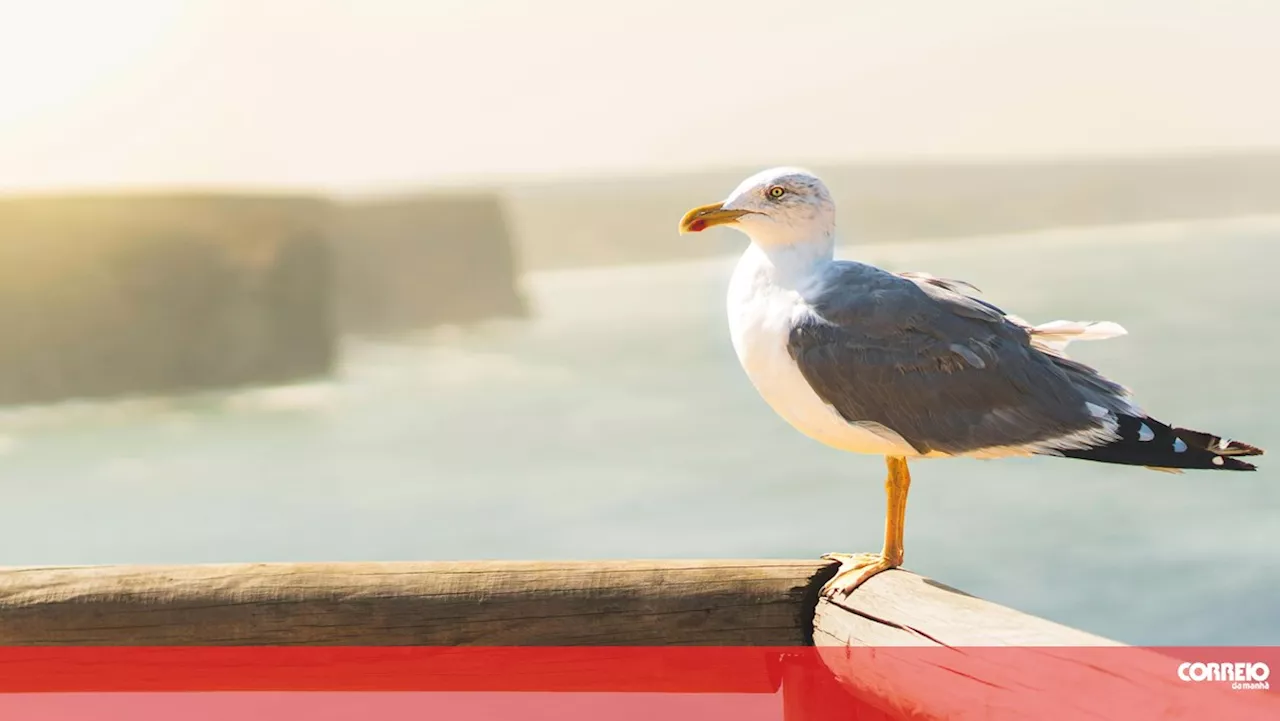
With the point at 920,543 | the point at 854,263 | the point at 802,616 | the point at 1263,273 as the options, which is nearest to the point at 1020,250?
the point at 1263,273

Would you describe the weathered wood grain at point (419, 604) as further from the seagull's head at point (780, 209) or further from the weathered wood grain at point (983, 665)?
A: the seagull's head at point (780, 209)

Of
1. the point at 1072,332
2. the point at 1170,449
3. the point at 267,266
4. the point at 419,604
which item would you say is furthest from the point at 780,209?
the point at 267,266

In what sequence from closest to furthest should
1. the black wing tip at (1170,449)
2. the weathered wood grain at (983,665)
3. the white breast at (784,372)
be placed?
the weathered wood grain at (983,665), the black wing tip at (1170,449), the white breast at (784,372)

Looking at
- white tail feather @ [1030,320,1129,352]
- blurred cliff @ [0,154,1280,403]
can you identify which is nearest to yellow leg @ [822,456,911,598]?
white tail feather @ [1030,320,1129,352]

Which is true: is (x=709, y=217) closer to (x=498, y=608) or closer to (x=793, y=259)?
(x=793, y=259)

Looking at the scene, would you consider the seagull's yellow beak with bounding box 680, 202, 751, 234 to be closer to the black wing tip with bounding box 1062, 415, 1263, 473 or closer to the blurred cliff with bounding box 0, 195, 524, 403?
the black wing tip with bounding box 1062, 415, 1263, 473

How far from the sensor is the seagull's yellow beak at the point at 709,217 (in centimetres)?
177

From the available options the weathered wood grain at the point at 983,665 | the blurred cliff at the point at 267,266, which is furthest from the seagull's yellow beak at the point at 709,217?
the blurred cliff at the point at 267,266

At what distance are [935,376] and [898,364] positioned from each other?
0.16 feet

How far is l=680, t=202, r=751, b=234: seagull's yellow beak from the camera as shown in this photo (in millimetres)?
1771

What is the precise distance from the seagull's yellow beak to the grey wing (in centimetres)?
15

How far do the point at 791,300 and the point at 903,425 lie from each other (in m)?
0.21

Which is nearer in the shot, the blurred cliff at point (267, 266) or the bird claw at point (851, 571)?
the bird claw at point (851, 571)

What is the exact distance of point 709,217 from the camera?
1.77 metres
